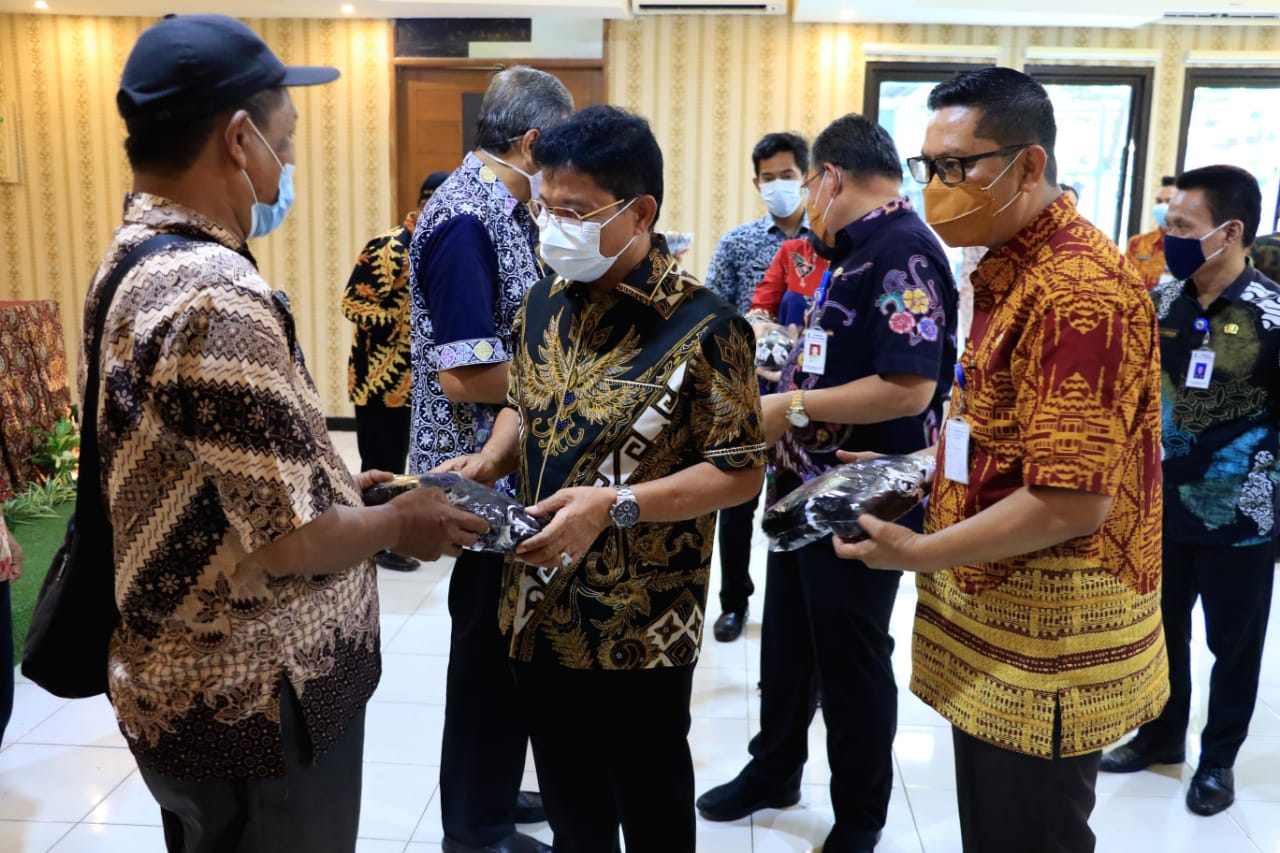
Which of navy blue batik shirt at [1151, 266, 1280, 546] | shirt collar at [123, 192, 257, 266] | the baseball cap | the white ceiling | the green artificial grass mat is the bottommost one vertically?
the green artificial grass mat

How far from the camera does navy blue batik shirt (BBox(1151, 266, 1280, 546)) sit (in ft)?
9.05

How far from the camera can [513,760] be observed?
240cm

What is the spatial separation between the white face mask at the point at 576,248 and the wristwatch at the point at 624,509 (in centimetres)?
38

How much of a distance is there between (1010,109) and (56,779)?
2958 mm

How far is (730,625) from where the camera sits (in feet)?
13.3

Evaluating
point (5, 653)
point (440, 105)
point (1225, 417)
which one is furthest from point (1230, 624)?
point (440, 105)

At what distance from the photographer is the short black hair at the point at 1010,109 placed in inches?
61.5

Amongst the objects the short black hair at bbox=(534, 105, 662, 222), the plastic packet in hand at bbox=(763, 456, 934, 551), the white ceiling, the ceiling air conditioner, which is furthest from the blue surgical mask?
the ceiling air conditioner

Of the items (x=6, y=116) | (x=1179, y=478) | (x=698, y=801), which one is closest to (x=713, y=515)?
(x=698, y=801)

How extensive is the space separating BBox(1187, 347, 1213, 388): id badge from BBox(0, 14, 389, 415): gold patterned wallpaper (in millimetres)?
6500

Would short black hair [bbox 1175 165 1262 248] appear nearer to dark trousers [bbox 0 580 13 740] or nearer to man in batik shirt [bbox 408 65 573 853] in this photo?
man in batik shirt [bbox 408 65 573 853]

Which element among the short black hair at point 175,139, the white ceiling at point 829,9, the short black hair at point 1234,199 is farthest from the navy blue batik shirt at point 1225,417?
the white ceiling at point 829,9

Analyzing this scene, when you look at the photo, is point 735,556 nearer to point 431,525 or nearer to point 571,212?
point 571,212

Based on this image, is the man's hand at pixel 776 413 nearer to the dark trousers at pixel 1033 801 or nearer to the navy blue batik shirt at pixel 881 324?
the navy blue batik shirt at pixel 881 324
